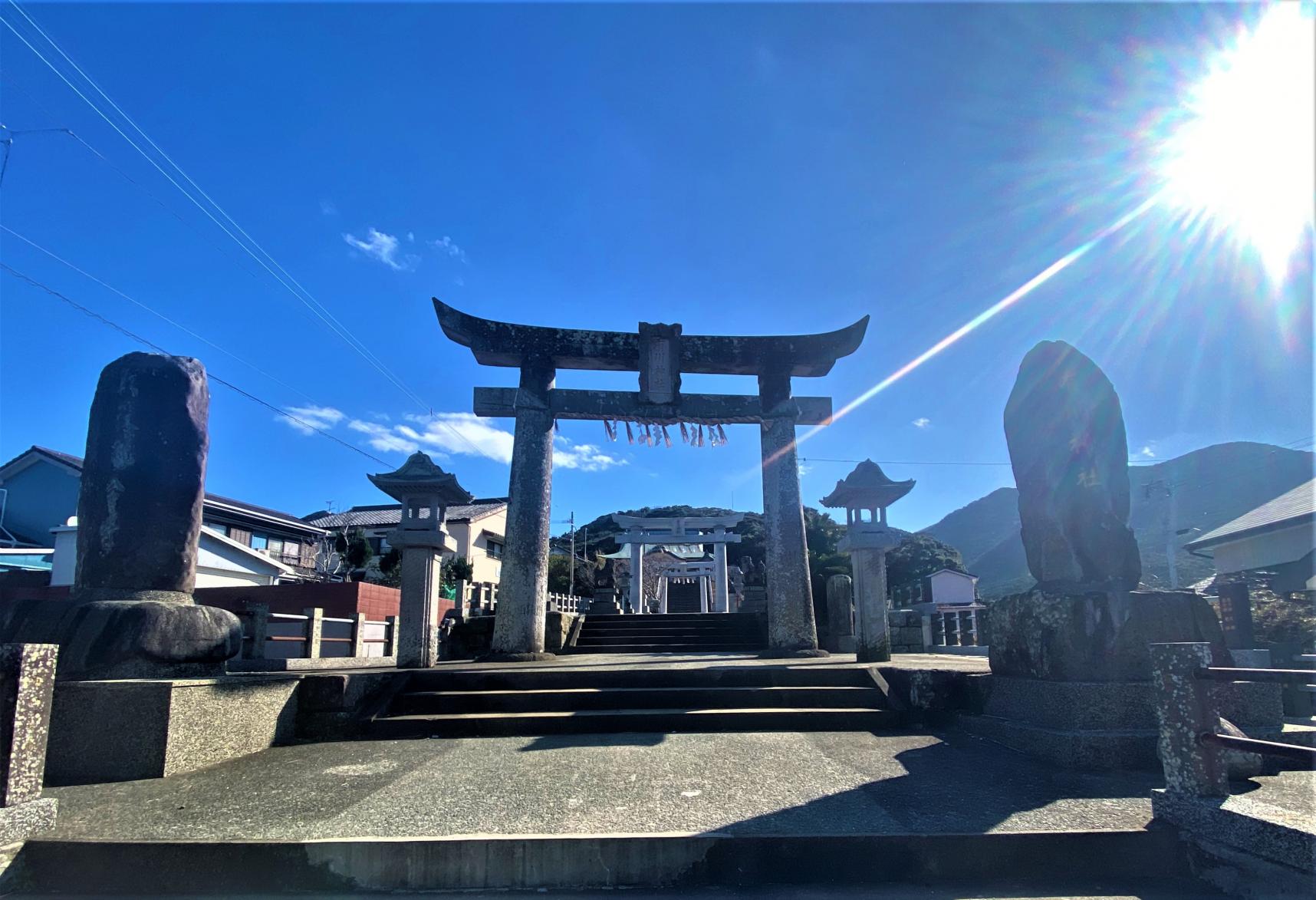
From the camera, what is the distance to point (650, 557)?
3806cm

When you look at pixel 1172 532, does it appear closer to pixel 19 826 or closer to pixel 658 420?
pixel 658 420

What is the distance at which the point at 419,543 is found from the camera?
342 inches

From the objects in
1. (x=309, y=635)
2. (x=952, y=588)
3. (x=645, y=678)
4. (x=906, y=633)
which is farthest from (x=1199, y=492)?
(x=309, y=635)

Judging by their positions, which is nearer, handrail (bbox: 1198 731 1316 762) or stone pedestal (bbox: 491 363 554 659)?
handrail (bbox: 1198 731 1316 762)

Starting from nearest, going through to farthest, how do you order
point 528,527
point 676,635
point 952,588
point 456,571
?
point 528,527
point 676,635
point 952,588
point 456,571

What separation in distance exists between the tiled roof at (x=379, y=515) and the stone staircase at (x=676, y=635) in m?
18.3

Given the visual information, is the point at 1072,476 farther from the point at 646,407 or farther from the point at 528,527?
the point at 528,527

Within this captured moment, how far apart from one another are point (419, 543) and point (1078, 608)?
7376 millimetres

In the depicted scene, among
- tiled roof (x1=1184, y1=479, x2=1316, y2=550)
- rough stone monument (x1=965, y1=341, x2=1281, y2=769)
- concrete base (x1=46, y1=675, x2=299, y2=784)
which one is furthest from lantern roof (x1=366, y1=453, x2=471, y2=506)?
tiled roof (x1=1184, y1=479, x2=1316, y2=550)

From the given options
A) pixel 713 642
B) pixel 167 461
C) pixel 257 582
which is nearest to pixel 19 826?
pixel 167 461

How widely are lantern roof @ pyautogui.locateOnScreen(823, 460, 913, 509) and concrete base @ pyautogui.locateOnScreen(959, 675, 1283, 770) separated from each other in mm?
4204

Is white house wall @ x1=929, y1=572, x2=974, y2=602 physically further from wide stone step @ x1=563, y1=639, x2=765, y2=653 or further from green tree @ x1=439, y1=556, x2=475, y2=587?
green tree @ x1=439, y1=556, x2=475, y2=587

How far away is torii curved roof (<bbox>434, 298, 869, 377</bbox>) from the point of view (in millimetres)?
10344

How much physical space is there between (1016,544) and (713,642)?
47088 millimetres
